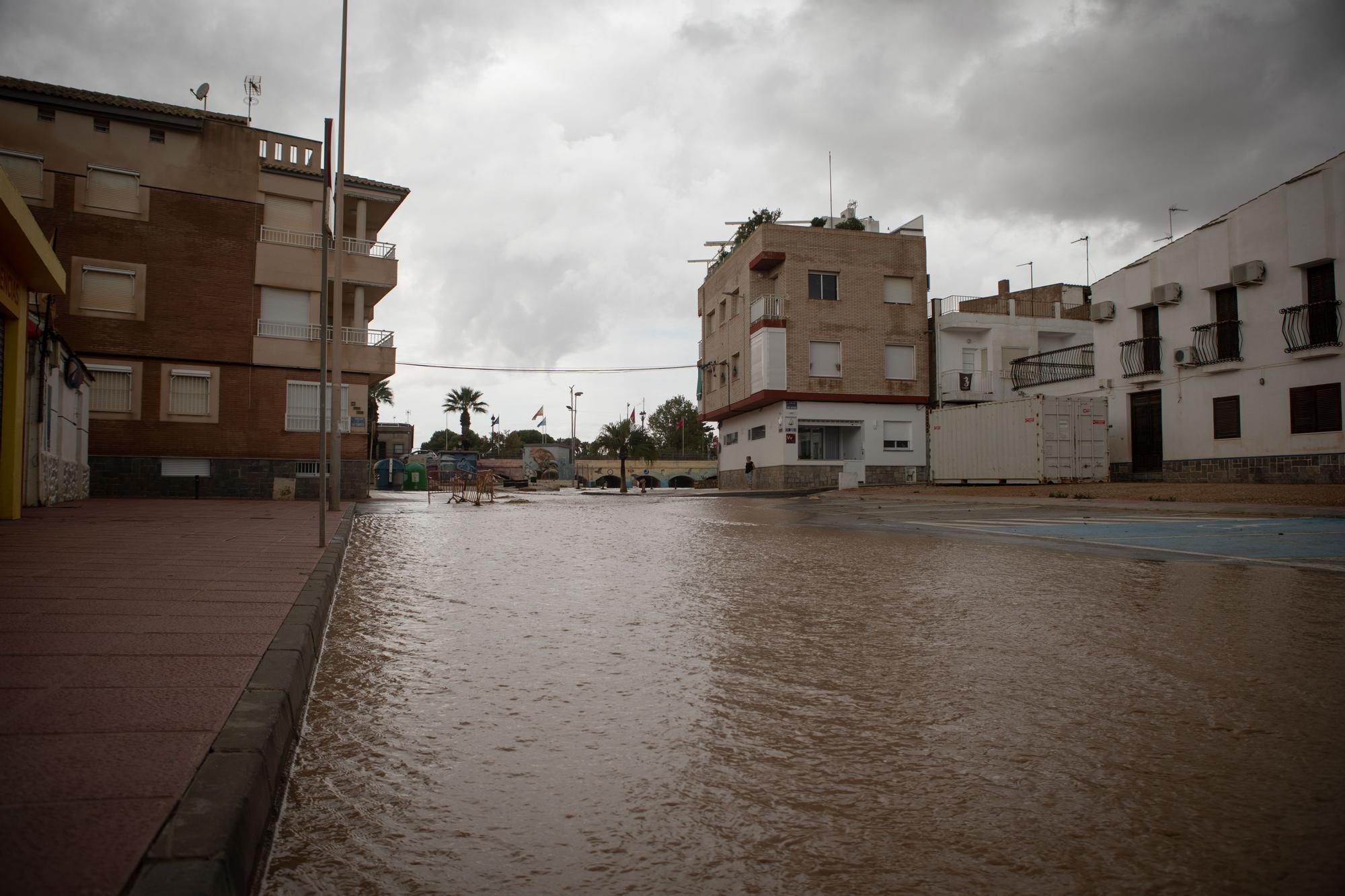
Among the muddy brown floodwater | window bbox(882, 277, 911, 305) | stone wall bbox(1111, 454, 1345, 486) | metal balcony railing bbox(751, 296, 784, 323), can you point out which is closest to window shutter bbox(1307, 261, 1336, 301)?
stone wall bbox(1111, 454, 1345, 486)

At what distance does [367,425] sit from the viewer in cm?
2516

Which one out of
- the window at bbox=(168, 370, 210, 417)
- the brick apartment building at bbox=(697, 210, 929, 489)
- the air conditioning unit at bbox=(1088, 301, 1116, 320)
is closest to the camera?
the window at bbox=(168, 370, 210, 417)

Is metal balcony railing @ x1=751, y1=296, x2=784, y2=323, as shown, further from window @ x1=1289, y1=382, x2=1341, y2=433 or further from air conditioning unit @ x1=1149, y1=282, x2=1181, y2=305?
window @ x1=1289, y1=382, x2=1341, y2=433

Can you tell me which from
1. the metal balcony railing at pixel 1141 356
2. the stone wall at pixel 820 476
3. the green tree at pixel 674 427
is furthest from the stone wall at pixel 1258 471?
the green tree at pixel 674 427

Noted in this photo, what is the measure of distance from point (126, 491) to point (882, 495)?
21.0 meters

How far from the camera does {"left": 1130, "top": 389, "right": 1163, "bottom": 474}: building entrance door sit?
87.1 ft

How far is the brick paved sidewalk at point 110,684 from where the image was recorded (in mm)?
1789

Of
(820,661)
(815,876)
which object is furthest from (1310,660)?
(815,876)

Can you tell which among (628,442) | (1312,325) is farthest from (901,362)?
(628,442)

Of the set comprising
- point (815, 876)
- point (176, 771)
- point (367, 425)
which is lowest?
point (815, 876)

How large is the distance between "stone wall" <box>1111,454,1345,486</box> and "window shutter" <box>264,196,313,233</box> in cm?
2659

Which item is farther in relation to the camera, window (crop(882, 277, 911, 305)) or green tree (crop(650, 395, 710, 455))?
green tree (crop(650, 395, 710, 455))

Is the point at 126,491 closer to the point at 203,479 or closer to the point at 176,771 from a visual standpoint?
the point at 203,479

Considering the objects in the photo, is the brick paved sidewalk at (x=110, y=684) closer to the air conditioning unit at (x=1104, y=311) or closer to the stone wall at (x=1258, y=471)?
the stone wall at (x=1258, y=471)
